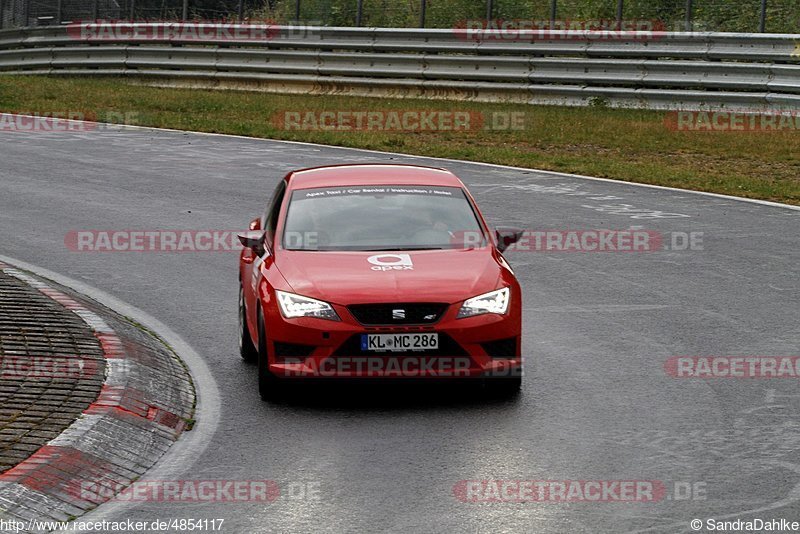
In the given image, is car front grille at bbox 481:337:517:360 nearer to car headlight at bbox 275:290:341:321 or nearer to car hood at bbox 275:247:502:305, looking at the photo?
car hood at bbox 275:247:502:305

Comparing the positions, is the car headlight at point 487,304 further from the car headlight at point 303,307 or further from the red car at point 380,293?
the car headlight at point 303,307

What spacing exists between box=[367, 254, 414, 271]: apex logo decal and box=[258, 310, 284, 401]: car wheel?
0.91m

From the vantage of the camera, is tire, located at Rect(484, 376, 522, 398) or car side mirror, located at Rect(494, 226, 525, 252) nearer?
tire, located at Rect(484, 376, 522, 398)

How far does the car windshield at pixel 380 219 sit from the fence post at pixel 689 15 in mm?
17591

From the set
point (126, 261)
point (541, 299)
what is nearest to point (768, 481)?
point (541, 299)

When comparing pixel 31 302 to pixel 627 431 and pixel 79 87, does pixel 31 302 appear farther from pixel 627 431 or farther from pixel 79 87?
pixel 79 87

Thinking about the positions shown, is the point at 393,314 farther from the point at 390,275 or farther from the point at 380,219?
the point at 380,219

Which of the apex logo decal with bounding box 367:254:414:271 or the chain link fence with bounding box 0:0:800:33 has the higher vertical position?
the chain link fence with bounding box 0:0:800:33

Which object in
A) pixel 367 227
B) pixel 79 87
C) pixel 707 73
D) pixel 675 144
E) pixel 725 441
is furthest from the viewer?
pixel 79 87

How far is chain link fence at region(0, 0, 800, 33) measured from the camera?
2838cm

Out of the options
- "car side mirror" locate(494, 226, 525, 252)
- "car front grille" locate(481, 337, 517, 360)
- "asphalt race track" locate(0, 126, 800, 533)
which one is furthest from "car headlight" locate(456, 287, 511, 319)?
"car side mirror" locate(494, 226, 525, 252)

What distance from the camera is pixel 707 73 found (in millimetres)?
26031

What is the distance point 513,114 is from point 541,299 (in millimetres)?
14802

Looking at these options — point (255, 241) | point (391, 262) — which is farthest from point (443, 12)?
point (391, 262)
